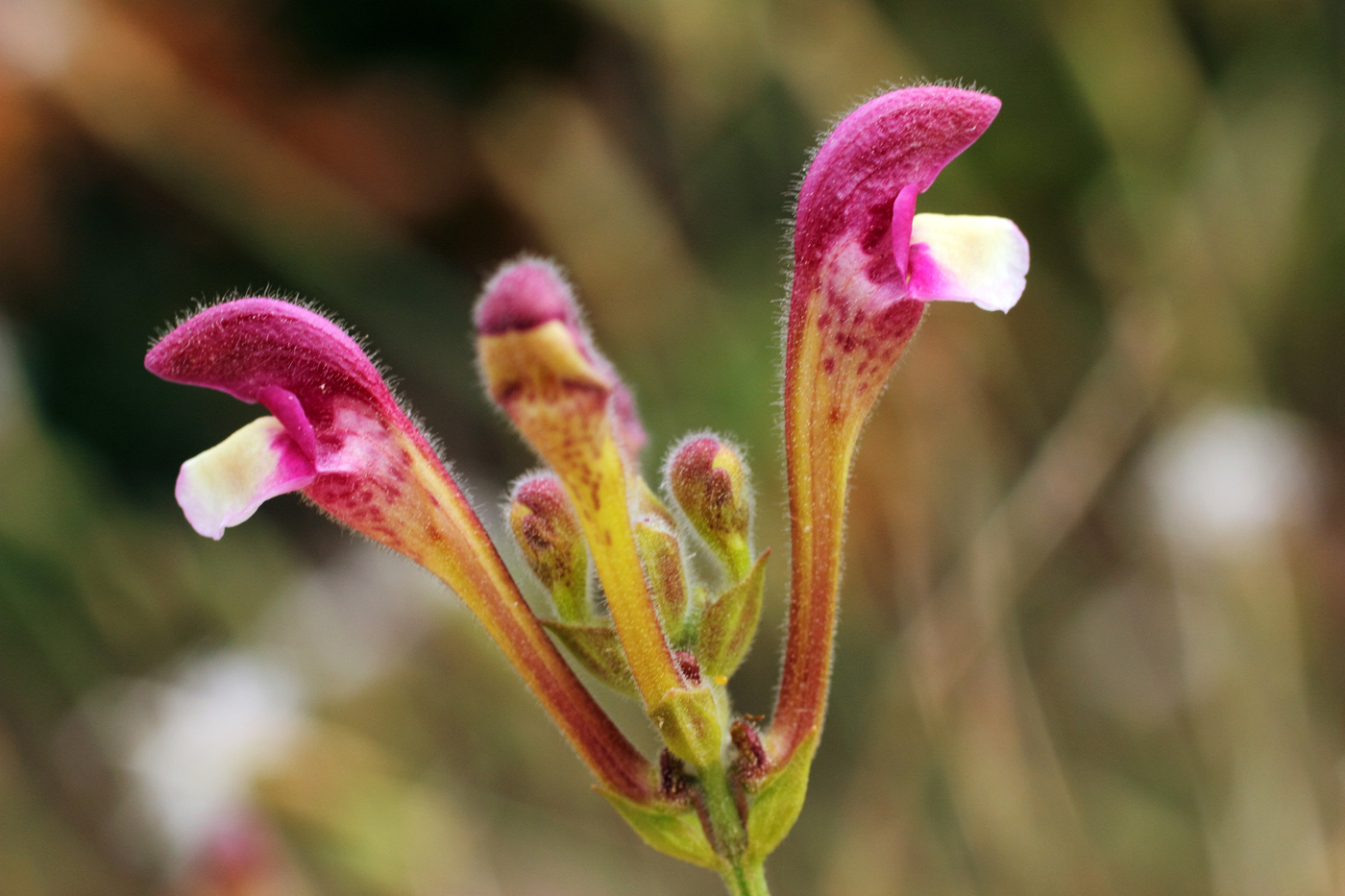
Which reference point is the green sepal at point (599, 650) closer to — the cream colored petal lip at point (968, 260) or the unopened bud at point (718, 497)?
the unopened bud at point (718, 497)

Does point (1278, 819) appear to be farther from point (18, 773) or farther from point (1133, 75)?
point (18, 773)

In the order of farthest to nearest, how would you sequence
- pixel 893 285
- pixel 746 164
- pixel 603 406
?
pixel 746 164 < pixel 893 285 < pixel 603 406

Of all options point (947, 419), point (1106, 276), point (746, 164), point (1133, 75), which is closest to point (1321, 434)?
point (1106, 276)

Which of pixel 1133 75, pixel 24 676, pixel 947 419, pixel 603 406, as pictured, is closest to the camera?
pixel 603 406

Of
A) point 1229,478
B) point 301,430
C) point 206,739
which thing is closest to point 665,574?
point 301,430

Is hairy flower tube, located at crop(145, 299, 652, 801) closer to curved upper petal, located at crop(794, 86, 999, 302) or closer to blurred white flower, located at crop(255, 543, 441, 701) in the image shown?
curved upper petal, located at crop(794, 86, 999, 302)

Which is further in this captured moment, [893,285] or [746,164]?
[746,164]

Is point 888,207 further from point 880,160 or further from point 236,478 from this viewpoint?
point 236,478

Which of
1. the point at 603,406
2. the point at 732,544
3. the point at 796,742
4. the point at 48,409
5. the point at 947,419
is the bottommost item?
the point at 48,409
